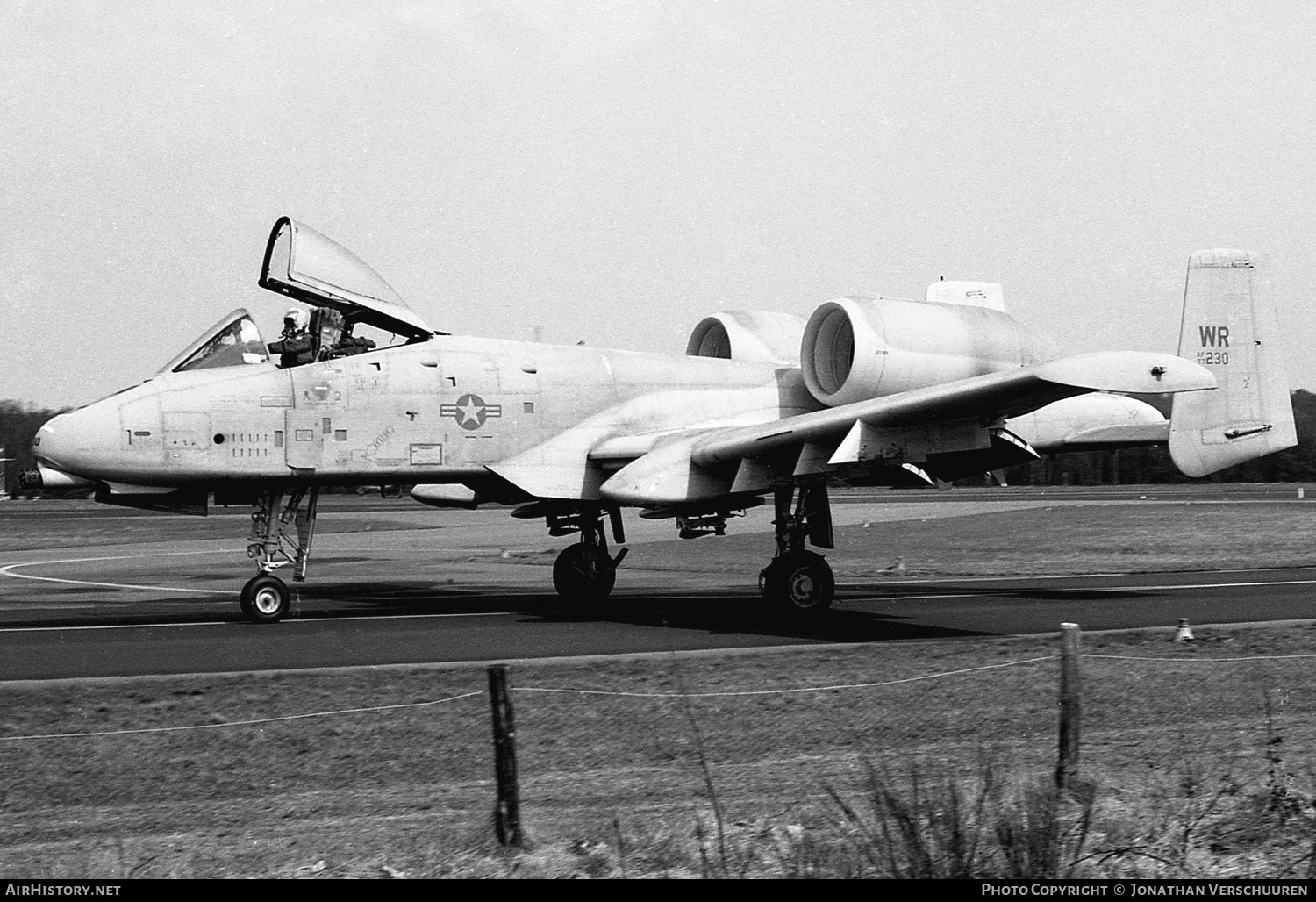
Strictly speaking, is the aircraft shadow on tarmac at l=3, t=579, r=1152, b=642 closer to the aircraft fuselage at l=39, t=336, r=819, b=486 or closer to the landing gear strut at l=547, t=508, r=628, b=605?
the landing gear strut at l=547, t=508, r=628, b=605

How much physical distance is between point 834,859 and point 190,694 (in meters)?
Answer: 6.76

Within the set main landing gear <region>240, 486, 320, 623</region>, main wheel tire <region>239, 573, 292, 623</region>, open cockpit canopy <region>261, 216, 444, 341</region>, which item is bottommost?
main wheel tire <region>239, 573, 292, 623</region>

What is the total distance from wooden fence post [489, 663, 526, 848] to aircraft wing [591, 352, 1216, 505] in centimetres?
846

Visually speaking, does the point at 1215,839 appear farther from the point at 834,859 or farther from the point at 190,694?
the point at 190,694

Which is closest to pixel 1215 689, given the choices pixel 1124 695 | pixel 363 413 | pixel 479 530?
pixel 1124 695

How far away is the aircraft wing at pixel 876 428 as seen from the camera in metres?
13.6

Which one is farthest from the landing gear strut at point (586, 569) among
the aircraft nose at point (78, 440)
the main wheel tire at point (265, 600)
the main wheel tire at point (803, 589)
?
the aircraft nose at point (78, 440)

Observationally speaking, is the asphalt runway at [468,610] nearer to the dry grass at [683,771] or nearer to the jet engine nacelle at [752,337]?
the dry grass at [683,771]

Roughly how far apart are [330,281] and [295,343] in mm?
922

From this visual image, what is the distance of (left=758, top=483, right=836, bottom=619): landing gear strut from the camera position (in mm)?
17812

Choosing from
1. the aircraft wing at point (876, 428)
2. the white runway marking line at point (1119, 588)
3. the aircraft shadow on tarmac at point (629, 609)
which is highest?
the aircraft wing at point (876, 428)

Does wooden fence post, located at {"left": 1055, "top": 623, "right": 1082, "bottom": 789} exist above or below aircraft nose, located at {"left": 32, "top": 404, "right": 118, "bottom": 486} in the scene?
below

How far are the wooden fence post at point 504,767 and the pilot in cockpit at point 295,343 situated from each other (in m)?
11.3

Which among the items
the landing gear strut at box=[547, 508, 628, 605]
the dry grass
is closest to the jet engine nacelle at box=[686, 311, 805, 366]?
the landing gear strut at box=[547, 508, 628, 605]
